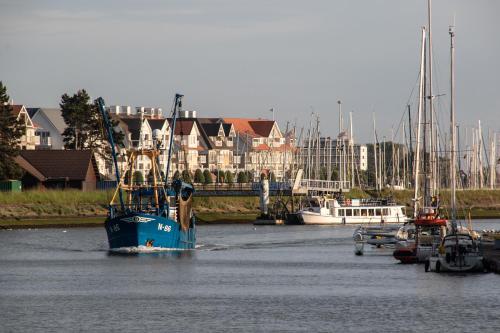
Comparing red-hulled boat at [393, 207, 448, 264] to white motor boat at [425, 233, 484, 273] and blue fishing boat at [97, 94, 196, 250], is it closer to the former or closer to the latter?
white motor boat at [425, 233, 484, 273]

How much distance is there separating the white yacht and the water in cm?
5250

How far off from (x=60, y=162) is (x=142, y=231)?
72.2m

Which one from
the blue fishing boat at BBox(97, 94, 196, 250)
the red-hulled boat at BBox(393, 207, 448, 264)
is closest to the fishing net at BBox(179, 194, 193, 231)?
the blue fishing boat at BBox(97, 94, 196, 250)

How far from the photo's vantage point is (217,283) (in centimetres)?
7769

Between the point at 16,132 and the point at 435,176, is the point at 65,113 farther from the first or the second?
the point at 435,176

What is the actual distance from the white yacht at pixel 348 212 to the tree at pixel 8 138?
36125mm

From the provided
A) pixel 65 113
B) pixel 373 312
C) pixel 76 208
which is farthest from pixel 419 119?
pixel 65 113

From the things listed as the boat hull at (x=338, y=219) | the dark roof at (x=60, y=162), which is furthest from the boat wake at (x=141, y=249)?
the dark roof at (x=60, y=162)

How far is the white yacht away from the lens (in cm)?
16250

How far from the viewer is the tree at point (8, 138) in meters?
153

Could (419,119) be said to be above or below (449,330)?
above

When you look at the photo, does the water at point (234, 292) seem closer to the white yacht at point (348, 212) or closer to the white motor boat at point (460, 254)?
the white motor boat at point (460, 254)

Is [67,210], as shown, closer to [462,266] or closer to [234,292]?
[234,292]

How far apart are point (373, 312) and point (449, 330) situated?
7055mm
